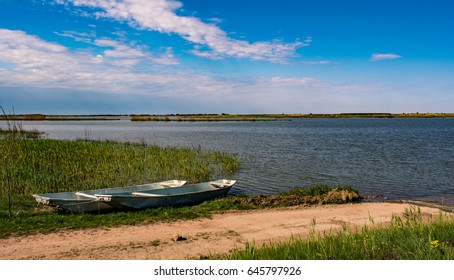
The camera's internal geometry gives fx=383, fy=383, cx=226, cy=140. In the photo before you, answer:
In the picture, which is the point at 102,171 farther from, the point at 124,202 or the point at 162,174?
the point at 124,202

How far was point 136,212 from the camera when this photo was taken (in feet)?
43.5

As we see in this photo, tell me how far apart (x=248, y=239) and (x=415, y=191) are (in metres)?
12.1

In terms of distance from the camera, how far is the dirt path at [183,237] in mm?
9005

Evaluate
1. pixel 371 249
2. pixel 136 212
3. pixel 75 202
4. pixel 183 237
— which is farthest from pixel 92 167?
pixel 371 249

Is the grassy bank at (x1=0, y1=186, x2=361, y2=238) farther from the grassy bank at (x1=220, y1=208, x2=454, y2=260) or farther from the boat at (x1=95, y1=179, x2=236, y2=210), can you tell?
the grassy bank at (x1=220, y1=208, x2=454, y2=260)

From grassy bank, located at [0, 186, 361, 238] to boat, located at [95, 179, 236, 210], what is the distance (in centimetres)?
32

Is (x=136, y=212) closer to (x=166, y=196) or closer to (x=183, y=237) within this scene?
(x=166, y=196)

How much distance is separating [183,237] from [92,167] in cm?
1164

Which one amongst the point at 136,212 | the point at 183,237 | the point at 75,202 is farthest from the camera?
the point at 136,212

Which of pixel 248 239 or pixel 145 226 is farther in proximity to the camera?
pixel 145 226

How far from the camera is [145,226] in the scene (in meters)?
11.6

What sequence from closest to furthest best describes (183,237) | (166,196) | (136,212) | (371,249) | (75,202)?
(371,249) < (183,237) < (75,202) < (136,212) < (166,196)

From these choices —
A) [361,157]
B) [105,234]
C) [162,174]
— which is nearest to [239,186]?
[162,174]

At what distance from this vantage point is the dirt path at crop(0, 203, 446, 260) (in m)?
9.00
